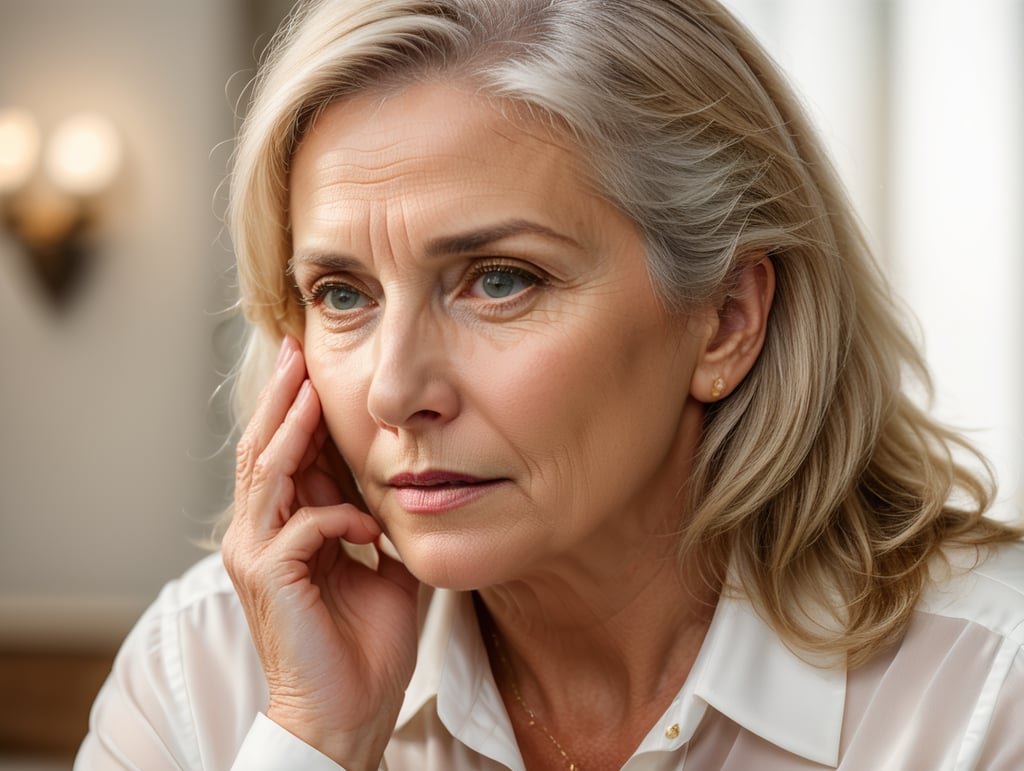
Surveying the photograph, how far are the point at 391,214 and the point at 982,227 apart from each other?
3.20 m

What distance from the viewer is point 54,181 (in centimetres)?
431

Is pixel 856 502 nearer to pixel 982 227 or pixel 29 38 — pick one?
pixel 982 227

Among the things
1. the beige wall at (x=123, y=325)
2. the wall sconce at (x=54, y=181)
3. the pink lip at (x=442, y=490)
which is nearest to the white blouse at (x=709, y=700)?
the pink lip at (x=442, y=490)

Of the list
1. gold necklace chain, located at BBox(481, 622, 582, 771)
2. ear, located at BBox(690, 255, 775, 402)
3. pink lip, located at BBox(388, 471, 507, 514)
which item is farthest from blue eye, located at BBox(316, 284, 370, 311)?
gold necklace chain, located at BBox(481, 622, 582, 771)

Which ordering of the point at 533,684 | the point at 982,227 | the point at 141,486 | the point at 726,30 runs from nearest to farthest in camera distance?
the point at 726,30 < the point at 533,684 < the point at 982,227 < the point at 141,486

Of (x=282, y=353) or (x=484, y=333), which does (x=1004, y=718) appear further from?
(x=282, y=353)

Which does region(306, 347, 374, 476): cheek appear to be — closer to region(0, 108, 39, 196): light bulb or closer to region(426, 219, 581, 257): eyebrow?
region(426, 219, 581, 257): eyebrow

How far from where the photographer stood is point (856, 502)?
1648 mm

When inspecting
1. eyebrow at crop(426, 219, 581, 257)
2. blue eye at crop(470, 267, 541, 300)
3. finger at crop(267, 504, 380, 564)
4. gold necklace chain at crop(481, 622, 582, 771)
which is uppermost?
eyebrow at crop(426, 219, 581, 257)

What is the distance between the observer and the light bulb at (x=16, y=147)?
431 cm

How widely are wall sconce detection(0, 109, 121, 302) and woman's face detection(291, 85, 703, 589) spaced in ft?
10.2

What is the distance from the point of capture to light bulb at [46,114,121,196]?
4.31 metres

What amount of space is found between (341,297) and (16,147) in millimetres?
3282

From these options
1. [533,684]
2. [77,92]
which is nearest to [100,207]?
[77,92]
